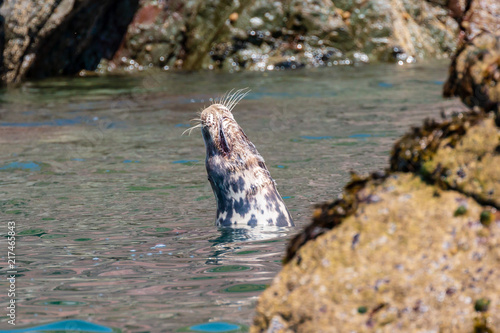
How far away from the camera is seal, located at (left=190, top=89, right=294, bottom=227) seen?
17.6 ft

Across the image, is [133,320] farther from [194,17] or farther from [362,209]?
[194,17]

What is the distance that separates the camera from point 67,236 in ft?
18.1

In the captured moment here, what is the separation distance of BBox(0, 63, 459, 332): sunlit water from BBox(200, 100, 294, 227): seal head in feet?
0.79

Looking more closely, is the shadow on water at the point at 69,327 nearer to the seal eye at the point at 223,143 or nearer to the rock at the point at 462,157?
the rock at the point at 462,157

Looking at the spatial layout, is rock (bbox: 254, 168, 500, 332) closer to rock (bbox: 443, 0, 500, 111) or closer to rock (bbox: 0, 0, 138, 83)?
rock (bbox: 443, 0, 500, 111)

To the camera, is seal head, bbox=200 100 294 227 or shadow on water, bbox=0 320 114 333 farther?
seal head, bbox=200 100 294 227

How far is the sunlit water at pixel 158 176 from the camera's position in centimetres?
391

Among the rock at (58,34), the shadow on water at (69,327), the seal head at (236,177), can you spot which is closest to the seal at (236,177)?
the seal head at (236,177)

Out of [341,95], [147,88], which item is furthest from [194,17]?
[341,95]

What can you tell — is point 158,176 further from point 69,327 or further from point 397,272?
point 397,272

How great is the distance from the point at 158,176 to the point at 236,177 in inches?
103

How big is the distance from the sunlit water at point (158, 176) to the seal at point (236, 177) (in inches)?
9.5

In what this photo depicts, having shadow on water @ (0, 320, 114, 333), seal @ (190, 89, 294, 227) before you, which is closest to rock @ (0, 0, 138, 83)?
seal @ (190, 89, 294, 227)

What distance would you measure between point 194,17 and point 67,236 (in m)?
13.4
